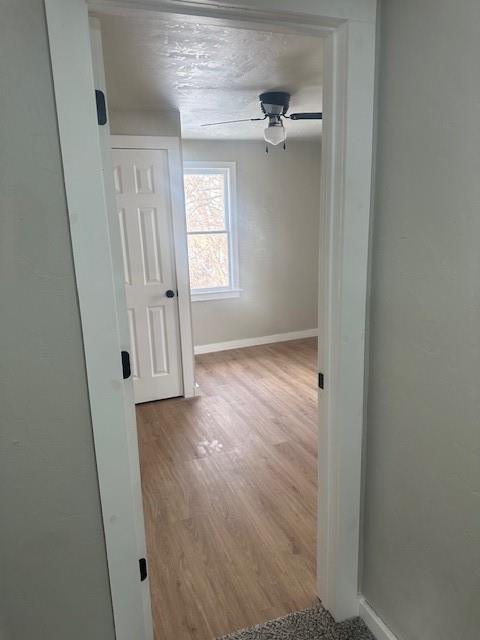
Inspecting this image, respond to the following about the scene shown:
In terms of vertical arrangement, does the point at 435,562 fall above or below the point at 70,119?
below

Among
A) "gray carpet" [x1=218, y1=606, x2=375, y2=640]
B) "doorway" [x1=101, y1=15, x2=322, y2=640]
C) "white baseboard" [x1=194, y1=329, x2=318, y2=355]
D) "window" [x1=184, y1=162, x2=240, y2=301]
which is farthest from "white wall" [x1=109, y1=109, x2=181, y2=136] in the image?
"gray carpet" [x1=218, y1=606, x2=375, y2=640]

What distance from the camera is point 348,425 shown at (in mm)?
1541

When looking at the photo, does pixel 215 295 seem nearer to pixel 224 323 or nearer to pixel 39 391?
pixel 224 323

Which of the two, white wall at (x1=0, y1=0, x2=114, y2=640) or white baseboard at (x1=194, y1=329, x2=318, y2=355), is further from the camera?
white baseboard at (x1=194, y1=329, x2=318, y2=355)

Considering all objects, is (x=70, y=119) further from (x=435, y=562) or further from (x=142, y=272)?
(x=142, y=272)

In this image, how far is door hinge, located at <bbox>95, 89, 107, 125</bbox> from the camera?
117 centimetres

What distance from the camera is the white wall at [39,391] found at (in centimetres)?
107

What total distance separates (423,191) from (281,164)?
4.01 m

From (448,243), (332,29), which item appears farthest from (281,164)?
(448,243)

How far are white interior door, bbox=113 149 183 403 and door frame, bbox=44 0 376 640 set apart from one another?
2.22m

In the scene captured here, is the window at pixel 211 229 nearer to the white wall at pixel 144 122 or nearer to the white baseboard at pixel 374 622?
the white wall at pixel 144 122

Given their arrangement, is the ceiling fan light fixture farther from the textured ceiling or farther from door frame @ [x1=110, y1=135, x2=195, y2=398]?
door frame @ [x1=110, y1=135, x2=195, y2=398]

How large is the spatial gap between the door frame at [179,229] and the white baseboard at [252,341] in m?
1.24

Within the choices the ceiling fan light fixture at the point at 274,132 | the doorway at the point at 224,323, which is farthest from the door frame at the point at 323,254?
the ceiling fan light fixture at the point at 274,132
